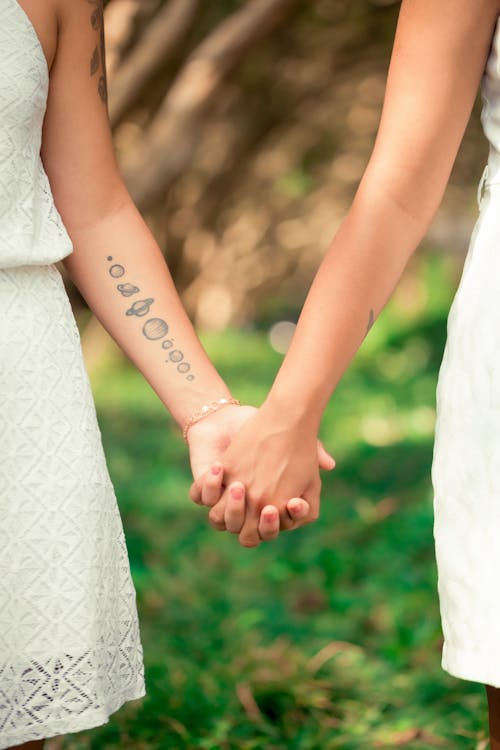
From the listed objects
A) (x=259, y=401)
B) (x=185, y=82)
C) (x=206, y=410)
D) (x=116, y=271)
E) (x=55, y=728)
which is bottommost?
(x=55, y=728)

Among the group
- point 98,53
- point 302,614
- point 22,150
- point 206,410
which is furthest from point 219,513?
point 302,614

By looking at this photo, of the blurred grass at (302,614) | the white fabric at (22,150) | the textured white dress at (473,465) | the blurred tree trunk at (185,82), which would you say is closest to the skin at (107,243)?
the white fabric at (22,150)

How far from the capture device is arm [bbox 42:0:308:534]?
2055 millimetres

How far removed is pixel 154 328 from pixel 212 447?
0.82 ft

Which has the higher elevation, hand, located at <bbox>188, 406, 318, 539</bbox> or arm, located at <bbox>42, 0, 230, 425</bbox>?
arm, located at <bbox>42, 0, 230, 425</bbox>

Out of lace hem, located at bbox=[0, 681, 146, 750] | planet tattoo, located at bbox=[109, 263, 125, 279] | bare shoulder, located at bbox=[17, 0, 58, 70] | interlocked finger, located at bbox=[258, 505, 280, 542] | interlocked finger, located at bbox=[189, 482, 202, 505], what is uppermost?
bare shoulder, located at bbox=[17, 0, 58, 70]

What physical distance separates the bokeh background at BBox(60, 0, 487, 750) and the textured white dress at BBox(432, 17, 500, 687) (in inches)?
60.1

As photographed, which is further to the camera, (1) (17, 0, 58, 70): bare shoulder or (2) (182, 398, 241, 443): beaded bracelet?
(2) (182, 398, 241, 443): beaded bracelet

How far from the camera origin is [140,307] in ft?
7.09

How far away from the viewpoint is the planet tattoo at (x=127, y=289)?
215 cm

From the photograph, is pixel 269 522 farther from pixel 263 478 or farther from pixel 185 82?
pixel 185 82

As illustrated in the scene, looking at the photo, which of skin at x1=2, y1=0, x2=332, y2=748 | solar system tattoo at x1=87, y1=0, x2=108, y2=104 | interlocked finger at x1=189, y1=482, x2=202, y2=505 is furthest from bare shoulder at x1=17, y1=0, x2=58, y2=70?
interlocked finger at x1=189, y1=482, x2=202, y2=505

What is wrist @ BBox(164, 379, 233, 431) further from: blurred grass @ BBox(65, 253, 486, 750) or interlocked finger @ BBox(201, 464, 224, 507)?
blurred grass @ BBox(65, 253, 486, 750)

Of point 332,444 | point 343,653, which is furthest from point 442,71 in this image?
point 332,444
